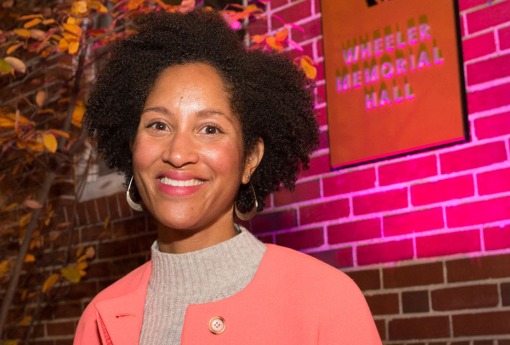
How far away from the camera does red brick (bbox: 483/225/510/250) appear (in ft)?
10.0

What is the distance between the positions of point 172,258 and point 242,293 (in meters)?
0.28

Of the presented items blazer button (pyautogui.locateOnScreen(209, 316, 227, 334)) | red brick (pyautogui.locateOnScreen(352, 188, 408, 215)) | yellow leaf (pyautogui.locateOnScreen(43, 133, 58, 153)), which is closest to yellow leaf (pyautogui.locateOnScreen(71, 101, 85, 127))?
yellow leaf (pyautogui.locateOnScreen(43, 133, 58, 153))

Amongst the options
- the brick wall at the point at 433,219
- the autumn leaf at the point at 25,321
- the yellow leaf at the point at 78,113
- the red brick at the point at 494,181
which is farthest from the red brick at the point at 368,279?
the autumn leaf at the point at 25,321

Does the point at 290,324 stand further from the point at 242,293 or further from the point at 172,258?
the point at 172,258

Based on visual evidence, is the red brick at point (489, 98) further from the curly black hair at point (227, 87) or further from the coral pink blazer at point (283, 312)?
the coral pink blazer at point (283, 312)

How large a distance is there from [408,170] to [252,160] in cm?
105

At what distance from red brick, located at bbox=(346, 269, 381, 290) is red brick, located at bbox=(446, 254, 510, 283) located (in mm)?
359

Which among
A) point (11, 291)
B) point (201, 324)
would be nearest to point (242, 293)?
point (201, 324)

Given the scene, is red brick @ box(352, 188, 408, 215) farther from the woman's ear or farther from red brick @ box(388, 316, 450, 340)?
the woman's ear

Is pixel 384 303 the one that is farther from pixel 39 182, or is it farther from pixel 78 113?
pixel 39 182

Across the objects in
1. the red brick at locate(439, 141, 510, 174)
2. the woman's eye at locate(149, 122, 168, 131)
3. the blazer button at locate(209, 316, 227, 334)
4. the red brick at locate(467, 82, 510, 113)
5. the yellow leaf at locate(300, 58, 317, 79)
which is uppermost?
the yellow leaf at locate(300, 58, 317, 79)

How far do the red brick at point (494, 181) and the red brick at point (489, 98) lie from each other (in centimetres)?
25

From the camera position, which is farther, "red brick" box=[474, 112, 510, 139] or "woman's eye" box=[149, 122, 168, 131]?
"red brick" box=[474, 112, 510, 139]

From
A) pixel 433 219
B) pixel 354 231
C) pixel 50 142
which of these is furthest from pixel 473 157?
pixel 50 142
